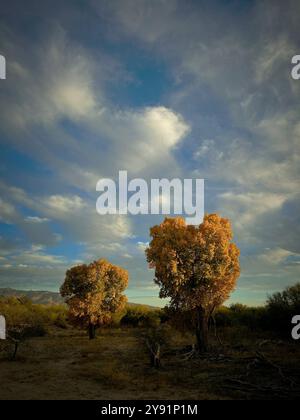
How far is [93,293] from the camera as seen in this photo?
3756 centimetres

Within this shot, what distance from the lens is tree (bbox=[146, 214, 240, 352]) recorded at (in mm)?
22406

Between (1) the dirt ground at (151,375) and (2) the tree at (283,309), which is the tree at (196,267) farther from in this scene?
(2) the tree at (283,309)

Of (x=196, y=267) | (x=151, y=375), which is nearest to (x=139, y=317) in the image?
(x=196, y=267)

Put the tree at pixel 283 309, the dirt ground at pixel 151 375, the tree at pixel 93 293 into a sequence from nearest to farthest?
the dirt ground at pixel 151 375
the tree at pixel 283 309
the tree at pixel 93 293

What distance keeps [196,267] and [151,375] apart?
8.44 m

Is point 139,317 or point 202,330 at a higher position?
point 202,330

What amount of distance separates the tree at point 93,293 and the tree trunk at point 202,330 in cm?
1766

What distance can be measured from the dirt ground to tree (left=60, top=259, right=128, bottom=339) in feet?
36.3

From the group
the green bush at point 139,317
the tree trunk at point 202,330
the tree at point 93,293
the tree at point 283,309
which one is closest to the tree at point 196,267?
the tree trunk at point 202,330

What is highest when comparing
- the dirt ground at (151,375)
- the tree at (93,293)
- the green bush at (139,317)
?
the tree at (93,293)

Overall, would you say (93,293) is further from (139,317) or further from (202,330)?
(202,330)

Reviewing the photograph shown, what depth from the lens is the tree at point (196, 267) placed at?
22406mm

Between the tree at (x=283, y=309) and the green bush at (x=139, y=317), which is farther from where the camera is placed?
the green bush at (x=139, y=317)

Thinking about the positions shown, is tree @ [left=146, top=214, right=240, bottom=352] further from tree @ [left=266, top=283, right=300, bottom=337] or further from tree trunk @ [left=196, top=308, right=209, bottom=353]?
tree @ [left=266, top=283, right=300, bottom=337]
